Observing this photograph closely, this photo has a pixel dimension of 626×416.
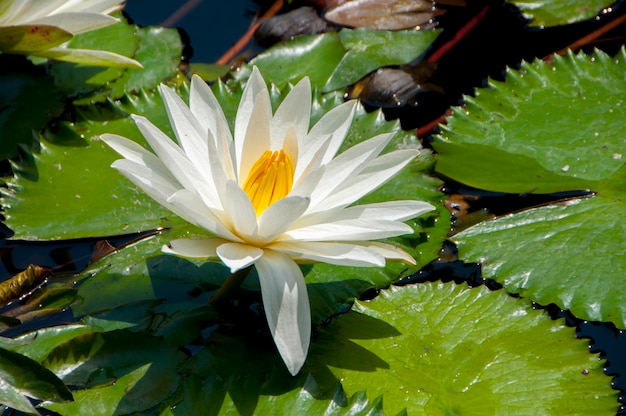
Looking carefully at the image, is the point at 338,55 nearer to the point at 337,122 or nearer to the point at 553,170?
the point at 553,170

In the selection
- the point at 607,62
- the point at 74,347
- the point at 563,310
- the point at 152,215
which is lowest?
the point at 563,310

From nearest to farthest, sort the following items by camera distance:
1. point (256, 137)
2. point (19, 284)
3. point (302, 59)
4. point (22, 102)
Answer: point (256, 137), point (19, 284), point (22, 102), point (302, 59)

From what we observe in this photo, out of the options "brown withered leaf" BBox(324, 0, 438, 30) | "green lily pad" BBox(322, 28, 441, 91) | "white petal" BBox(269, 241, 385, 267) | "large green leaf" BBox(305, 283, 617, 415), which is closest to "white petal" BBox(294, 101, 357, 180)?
"white petal" BBox(269, 241, 385, 267)

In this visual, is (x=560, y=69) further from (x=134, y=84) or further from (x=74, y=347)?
(x=74, y=347)

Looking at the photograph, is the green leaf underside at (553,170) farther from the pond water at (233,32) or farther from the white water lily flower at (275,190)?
the white water lily flower at (275,190)

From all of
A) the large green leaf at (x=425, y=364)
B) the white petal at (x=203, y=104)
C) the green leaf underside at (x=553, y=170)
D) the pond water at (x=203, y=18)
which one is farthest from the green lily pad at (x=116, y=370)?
the pond water at (x=203, y=18)

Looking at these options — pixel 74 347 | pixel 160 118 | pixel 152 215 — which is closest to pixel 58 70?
pixel 160 118

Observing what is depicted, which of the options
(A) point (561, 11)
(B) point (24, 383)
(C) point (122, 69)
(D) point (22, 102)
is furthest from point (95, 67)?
(A) point (561, 11)

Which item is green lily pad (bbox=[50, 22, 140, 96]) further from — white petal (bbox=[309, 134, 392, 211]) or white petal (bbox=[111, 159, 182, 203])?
white petal (bbox=[309, 134, 392, 211])
